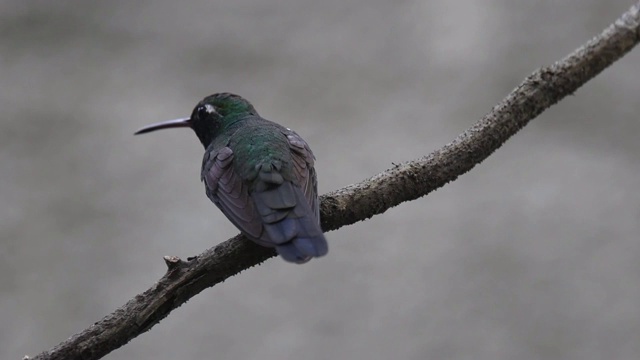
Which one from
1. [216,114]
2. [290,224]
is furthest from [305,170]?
[216,114]

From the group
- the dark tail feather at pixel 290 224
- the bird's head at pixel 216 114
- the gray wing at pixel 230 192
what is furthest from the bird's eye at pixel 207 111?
the dark tail feather at pixel 290 224

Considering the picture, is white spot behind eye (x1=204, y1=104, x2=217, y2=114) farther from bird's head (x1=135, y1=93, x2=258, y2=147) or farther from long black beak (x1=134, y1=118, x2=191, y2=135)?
long black beak (x1=134, y1=118, x2=191, y2=135)

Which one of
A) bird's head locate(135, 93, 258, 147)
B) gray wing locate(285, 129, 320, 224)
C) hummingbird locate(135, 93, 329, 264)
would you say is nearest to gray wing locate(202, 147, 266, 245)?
hummingbird locate(135, 93, 329, 264)

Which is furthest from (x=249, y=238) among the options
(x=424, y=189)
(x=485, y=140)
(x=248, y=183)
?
(x=485, y=140)

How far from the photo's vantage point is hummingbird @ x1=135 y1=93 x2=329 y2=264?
2.04m

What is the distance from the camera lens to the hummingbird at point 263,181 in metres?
2.04

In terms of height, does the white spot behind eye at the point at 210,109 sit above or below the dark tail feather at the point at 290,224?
above

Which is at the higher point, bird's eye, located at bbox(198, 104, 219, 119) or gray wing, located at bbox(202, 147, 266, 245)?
bird's eye, located at bbox(198, 104, 219, 119)

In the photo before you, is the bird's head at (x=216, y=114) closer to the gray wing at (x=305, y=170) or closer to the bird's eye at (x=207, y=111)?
the bird's eye at (x=207, y=111)

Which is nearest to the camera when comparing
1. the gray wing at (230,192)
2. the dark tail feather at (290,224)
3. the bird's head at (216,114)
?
the dark tail feather at (290,224)

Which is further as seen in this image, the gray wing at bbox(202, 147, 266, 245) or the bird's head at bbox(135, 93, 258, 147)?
the bird's head at bbox(135, 93, 258, 147)

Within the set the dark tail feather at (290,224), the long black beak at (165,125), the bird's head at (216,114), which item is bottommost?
the dark tail feather at (290,224)

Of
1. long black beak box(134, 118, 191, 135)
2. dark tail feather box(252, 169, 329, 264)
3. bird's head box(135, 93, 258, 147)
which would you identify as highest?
long black beak box(134, 118, 191, 135)

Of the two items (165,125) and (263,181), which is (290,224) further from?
(165,125)
